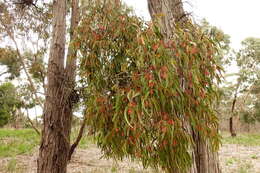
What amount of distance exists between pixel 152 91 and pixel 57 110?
164cm

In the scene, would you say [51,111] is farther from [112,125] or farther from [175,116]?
[175,116]

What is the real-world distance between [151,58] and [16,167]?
13.6ft

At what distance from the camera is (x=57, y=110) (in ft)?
9.75

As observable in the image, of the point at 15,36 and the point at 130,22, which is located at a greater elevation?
the point at 15,36

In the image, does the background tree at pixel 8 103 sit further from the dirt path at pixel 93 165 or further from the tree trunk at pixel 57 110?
the tree trunk at pixel 57 110

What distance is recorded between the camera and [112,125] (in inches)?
75.5

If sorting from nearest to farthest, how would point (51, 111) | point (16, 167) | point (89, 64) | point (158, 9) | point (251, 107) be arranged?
point (89, 64) → point (158, 9) → point (51, 111) → point (16, 167) → point (251, 107)

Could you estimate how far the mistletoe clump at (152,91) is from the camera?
167cm

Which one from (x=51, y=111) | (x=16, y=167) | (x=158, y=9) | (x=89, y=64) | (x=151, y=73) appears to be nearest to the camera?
(x=151, y=73)

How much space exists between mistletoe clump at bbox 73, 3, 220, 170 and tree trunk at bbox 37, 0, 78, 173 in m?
0.89

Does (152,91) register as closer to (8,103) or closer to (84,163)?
(84,163)

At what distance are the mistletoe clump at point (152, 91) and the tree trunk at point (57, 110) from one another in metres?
0.89

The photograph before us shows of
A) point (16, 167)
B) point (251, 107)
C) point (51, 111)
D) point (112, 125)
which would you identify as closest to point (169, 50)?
point (112, 125)

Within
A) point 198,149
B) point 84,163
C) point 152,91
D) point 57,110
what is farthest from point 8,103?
point 152,91
